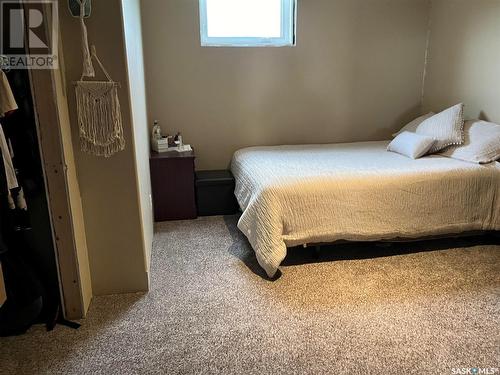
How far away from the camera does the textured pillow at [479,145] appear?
2980 millimetres

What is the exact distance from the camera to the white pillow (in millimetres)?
3207

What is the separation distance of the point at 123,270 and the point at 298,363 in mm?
1152

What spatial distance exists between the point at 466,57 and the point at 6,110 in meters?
3.68

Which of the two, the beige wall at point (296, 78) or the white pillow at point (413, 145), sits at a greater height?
the beige wall at point (296, 78)

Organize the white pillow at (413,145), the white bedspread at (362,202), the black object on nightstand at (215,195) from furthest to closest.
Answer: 1. the black object on nightstand at (215,195)
2. the white pillow at (413,145)
3. the white bedspread at (362,202)

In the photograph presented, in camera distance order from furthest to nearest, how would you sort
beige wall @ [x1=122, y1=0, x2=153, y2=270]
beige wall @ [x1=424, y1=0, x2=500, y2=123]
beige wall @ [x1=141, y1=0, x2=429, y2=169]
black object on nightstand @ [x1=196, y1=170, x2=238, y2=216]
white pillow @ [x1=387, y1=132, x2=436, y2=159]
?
beige wall @ [x1=141, y1=0, x2=429, y2=169]
black object on nightstand @ [x1=196, y1=170, x2=238, y2=216]
beige wall @ [x1=424, y1=0, x2=500, y2=123]
white pillow @ [x1=387, y1=132, x2=436, y2=159]
beige wall @ [x1=122, y1=0, x2=153, y2=270]

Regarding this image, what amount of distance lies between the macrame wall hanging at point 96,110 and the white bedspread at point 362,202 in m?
1.01

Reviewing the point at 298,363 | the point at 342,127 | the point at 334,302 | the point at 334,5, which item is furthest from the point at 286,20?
the point at 298,363

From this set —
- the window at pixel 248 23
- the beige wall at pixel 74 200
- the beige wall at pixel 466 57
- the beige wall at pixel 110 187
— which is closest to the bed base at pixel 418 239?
the beige wall at pixel 466 57

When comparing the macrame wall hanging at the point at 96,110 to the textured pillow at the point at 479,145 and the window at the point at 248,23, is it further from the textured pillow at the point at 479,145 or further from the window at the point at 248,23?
the textured pillow at the point at 479,145

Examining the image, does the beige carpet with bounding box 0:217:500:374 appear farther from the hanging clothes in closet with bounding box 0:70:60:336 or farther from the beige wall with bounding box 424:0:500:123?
the beige wall with bounding box 424:0:500:123

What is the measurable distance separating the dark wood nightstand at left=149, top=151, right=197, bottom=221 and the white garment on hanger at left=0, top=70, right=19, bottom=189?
165 centimetres

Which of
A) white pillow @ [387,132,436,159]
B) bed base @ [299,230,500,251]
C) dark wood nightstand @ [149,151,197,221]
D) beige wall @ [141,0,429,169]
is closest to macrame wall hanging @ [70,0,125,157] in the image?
dark wood nightstand @ [149,151,197,221]

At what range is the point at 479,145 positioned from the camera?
3049 mm
